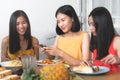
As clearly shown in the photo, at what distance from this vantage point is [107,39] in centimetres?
209

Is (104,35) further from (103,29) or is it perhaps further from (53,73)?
(53,73)

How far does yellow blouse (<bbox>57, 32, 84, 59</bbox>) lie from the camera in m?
2.47

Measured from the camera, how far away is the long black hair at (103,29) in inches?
81.1

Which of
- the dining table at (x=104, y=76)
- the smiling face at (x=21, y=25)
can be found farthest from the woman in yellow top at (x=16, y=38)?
the dining table at (x=104, y=76)

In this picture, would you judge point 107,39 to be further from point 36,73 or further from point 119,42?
point 36,73

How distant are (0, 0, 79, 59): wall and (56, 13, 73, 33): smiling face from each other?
3.86 ft

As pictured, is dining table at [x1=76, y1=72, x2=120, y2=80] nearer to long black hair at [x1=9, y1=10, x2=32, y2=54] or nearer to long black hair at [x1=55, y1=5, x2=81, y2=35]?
long black hair at [x1=55, y1=5, x2=81, y2=35]

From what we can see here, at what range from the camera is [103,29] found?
207cm

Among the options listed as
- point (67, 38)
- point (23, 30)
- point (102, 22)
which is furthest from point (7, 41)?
point (102, 22)

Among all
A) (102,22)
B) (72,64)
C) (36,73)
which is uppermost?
(102,22)

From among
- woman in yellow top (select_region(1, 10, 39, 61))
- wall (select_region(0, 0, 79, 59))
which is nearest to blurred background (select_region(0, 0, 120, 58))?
wall (select_region(0, 0, 79, 59))

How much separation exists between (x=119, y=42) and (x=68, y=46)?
Answer: 0.58 meters

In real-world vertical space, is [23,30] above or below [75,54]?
above

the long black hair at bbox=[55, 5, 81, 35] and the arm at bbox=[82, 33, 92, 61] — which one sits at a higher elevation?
the long black hair at bbox=[55, 5, 81, 35]
